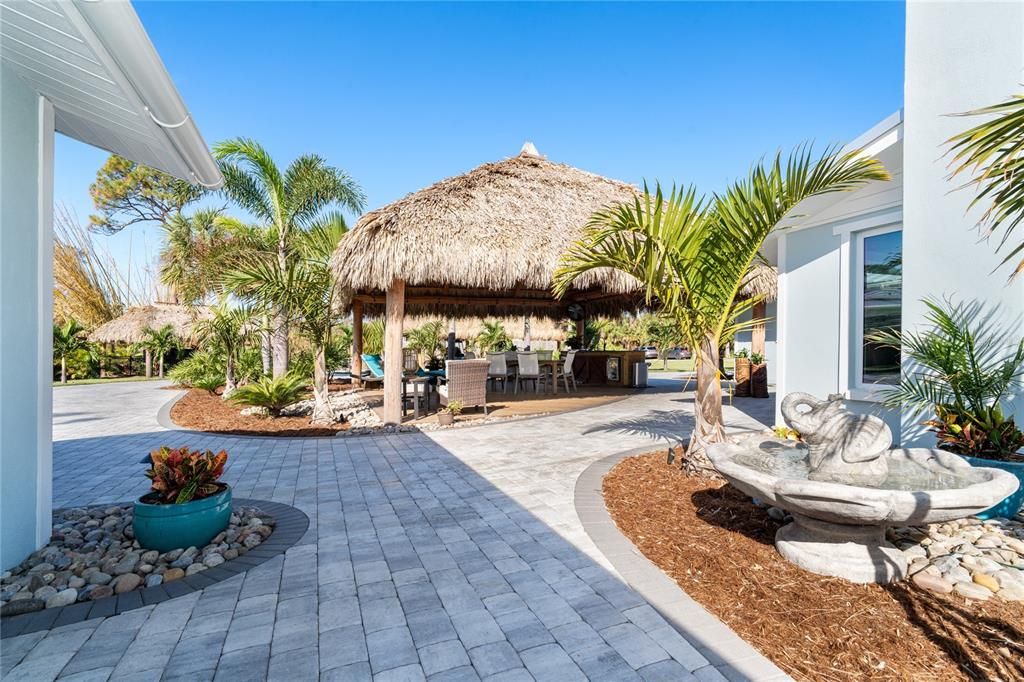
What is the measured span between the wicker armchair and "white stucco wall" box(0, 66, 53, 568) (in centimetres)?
552

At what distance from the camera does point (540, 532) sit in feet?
12.0

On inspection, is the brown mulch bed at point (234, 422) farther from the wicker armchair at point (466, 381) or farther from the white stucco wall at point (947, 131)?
the white stucco wall at point (947, 131)

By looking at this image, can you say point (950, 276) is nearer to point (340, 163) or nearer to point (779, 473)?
point (779, 473)

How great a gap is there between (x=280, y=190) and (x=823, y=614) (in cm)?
1384

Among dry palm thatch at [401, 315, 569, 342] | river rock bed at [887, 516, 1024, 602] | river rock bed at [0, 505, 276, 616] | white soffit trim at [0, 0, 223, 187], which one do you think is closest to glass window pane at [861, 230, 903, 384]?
river rock bed at [887, 516, 1024, 602]

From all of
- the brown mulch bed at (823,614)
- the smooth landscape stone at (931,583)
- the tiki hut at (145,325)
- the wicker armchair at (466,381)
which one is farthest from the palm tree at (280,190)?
the smooth landscape stone at (931,583)

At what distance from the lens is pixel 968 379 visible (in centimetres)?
408

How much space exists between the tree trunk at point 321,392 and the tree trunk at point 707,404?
612 centimetres

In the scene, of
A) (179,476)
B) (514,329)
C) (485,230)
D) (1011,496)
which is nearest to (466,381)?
(485,230)

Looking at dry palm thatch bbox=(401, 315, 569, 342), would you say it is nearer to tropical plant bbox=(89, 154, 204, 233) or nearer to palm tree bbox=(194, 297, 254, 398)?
palm tree bbox=(194, 297, 254, 398)

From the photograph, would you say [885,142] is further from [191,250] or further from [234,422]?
[191,250]

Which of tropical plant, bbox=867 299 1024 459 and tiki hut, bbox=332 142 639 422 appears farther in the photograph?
tiki hut, bbox=332 142 639 422

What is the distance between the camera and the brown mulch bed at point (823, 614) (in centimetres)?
212

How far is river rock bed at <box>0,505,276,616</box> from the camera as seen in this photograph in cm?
274
